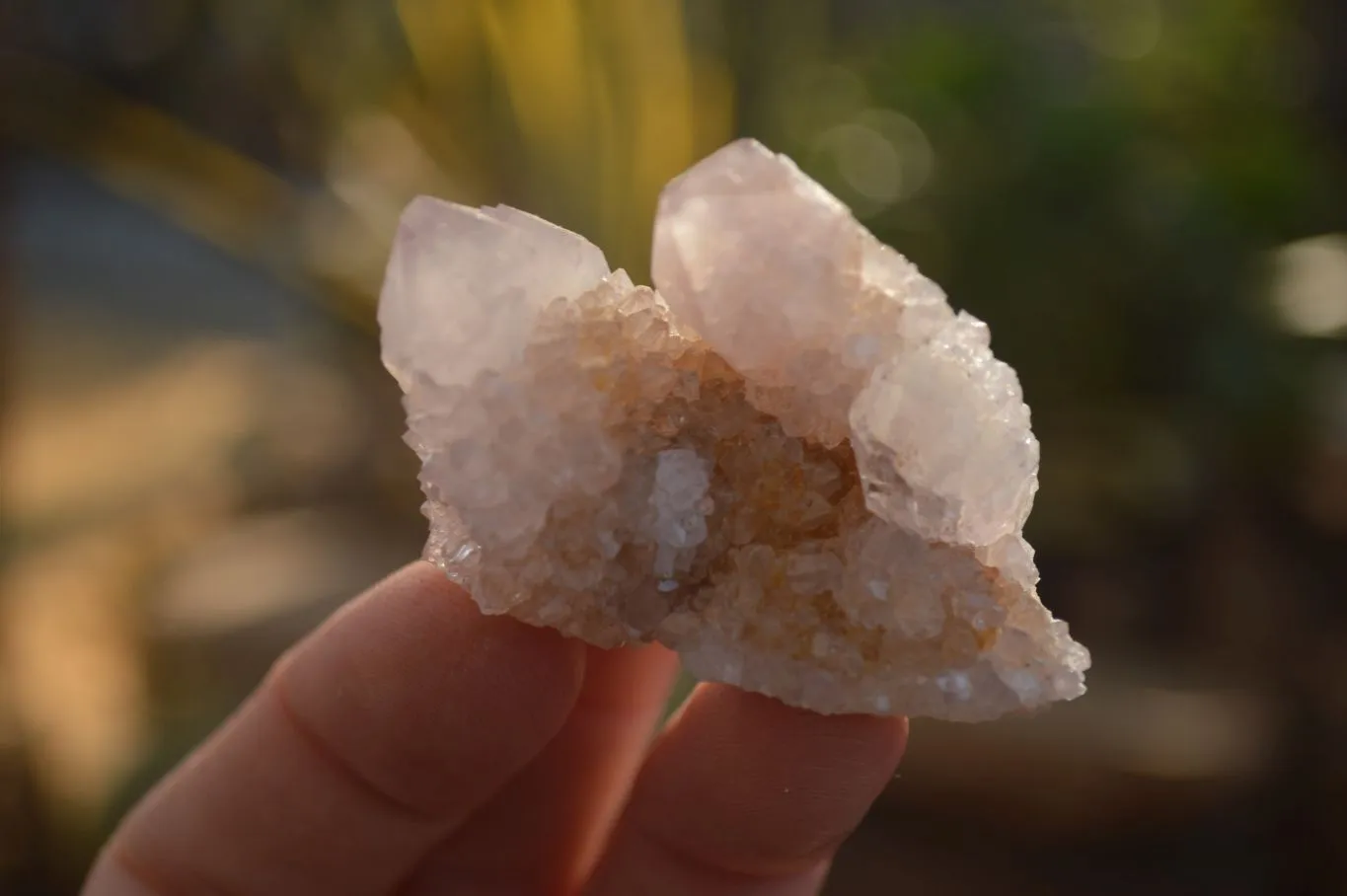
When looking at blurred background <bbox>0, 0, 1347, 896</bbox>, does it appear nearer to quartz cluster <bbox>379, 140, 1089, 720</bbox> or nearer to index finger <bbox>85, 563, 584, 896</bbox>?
index finger <bbox>85, 563, 584, 896</bbox>

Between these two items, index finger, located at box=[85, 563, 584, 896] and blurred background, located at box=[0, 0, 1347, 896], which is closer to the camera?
index finger, located at box=[85, 563, 584, 896]

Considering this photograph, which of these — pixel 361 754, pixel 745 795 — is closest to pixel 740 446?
pixel 745 795

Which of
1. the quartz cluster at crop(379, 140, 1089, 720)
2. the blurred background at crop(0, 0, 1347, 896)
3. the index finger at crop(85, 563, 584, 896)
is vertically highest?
the blurred background at crop(0, 0, 1347, 896)

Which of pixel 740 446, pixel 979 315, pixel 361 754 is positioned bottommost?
pixel 361 754

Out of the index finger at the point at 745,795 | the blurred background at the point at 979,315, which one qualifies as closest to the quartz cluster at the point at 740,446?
the index finger at the point at 745,795

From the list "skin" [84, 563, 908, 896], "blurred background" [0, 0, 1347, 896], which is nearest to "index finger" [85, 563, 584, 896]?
"skin" [84, 563, 908, 896]

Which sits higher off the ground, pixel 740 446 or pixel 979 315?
pixel 979 315

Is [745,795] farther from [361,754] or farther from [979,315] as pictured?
[979,315]

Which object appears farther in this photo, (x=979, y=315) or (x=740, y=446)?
(x=979, y=315)
